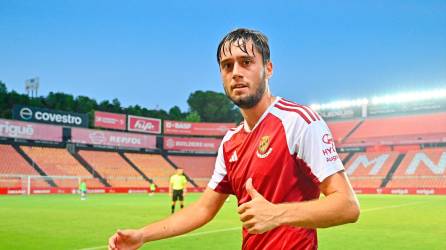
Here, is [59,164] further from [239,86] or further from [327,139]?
[327,139]

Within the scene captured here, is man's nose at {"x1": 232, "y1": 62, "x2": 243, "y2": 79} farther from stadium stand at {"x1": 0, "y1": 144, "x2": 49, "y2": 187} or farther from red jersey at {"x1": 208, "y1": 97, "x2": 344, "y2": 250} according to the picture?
stadium stand at {"x1": 0, "y1": 144, "x2": 49, "y2": 187}

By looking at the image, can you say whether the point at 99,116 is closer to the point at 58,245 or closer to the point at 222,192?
the point at 58,245

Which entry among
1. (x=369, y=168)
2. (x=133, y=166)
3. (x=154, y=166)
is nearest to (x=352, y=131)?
(x=369, y=168)

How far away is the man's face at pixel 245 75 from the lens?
283 cm

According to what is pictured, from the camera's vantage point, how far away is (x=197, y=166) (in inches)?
2662

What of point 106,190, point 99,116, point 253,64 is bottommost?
point 106,190

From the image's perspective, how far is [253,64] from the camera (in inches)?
112

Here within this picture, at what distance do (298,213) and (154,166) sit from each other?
200ft

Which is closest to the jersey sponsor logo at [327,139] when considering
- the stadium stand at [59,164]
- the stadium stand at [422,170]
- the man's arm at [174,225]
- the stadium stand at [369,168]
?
the man's arm at [174,225]

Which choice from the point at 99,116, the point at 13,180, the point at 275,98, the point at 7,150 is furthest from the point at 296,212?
the point at 99,116

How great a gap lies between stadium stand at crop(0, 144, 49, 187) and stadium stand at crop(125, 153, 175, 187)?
14.8 m

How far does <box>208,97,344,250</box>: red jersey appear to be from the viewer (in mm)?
2596

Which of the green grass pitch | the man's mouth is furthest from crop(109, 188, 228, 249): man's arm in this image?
the green grass pitch

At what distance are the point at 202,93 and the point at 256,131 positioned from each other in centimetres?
10705
